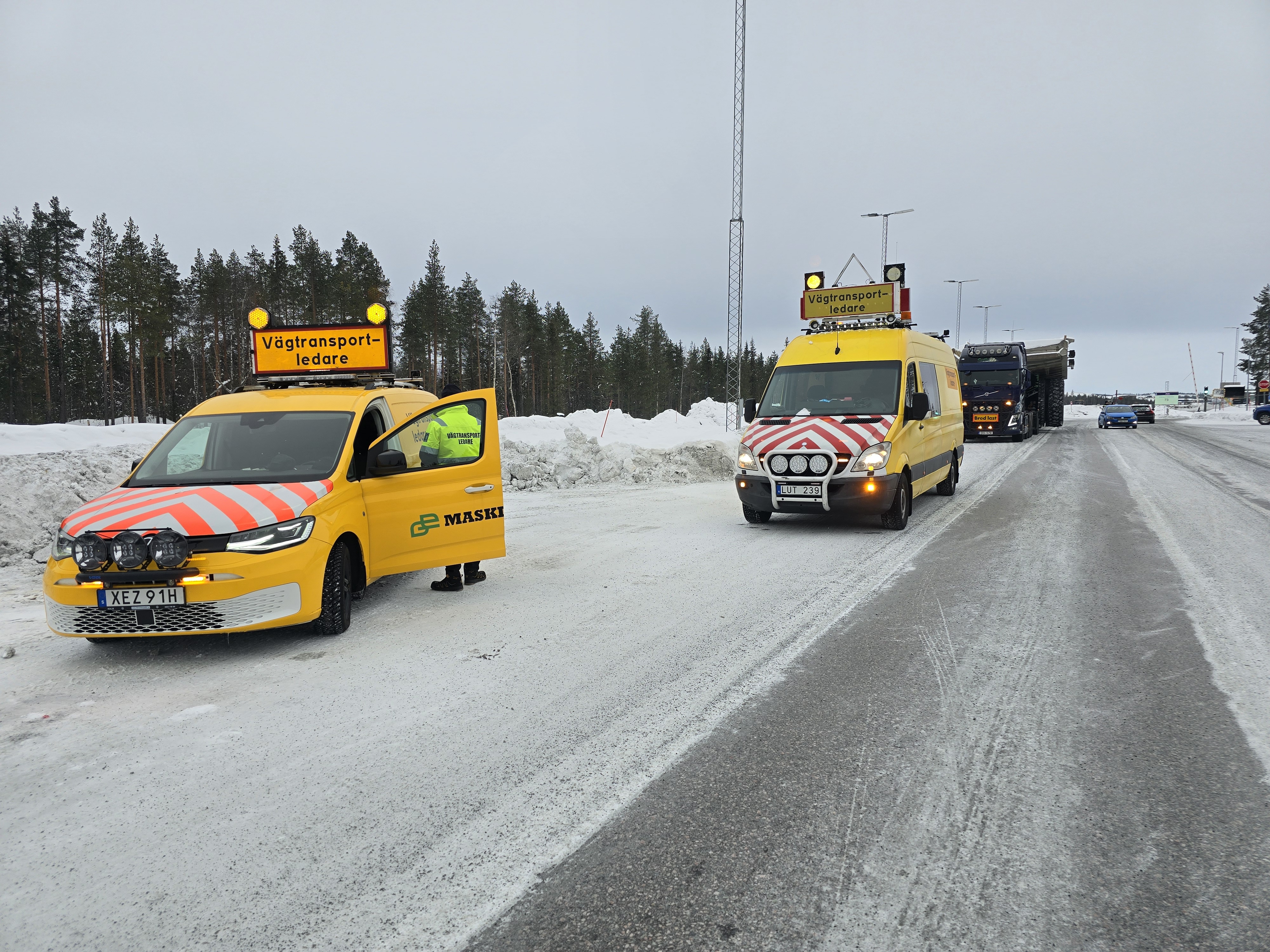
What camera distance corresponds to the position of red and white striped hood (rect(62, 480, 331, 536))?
4.95m

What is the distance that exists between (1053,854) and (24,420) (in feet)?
200

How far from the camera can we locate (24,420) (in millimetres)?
48469

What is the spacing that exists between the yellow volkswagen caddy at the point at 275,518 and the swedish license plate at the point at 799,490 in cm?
408

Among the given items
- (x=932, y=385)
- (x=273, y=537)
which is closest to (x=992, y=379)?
(x=932, y=385)

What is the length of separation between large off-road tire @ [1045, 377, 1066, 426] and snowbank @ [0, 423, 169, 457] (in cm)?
3567

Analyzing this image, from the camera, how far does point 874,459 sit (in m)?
9.34

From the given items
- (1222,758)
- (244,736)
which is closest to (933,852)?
(1222,758)

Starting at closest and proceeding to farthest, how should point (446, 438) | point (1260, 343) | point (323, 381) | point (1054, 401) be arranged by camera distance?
point (446, 438)
point (323, 381)
point (1054, 401)
point (1260, 343)

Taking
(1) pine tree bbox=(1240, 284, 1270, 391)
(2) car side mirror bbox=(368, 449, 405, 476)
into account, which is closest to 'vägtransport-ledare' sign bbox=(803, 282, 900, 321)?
(2) car side mirror bbox=(368, 449, 405, 476)

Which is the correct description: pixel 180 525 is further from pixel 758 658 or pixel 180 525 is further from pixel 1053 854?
pixel 1053 854

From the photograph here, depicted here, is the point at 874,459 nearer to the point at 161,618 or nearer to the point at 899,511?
the point at 899,511

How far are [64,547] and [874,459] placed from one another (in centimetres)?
793

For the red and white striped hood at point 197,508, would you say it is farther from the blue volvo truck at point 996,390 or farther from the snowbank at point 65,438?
the blue volvo truck at point 996,390

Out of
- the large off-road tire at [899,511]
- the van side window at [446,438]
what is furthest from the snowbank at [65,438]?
the large off-road tire at [899,511]
